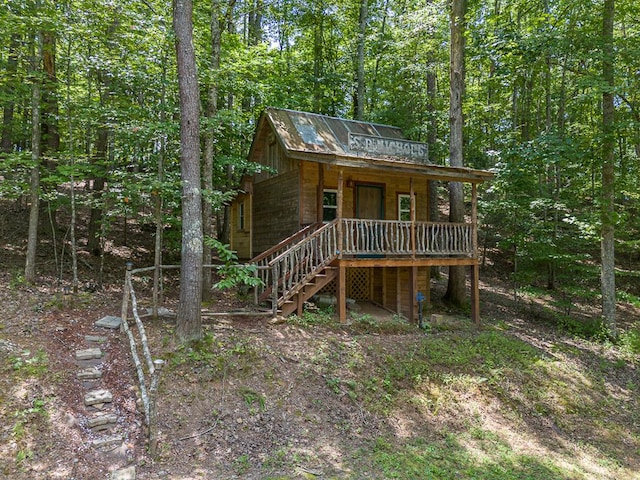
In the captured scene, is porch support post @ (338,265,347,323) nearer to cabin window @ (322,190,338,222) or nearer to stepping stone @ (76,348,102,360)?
cabin window @ (322,190,338,222)

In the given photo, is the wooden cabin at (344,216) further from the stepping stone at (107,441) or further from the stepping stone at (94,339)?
the stepping stone at (107,441)

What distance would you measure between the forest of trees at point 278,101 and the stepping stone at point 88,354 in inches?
123

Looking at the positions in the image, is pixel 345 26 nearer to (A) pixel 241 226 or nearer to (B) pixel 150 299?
(A) pixel 241 226

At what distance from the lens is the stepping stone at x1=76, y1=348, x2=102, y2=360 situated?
6531 mm

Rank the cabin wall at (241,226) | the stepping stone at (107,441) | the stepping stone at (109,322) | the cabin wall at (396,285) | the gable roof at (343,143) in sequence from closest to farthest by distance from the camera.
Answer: the stepping stone at (107,441), the stepping stone at (109,322), the gable roof at (343,143), the cabin wall at (396,285), the cabin wall at (241,226)

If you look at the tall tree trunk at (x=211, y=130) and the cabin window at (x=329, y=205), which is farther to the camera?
the cabin window at (x=329, y=205)

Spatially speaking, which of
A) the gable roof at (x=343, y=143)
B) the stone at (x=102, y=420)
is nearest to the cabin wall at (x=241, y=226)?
the gable roof at (x=343, y=143)

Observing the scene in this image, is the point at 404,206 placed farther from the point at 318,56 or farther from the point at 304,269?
the point at 318,56

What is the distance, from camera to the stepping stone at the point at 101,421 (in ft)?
17.3

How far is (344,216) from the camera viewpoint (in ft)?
42.9

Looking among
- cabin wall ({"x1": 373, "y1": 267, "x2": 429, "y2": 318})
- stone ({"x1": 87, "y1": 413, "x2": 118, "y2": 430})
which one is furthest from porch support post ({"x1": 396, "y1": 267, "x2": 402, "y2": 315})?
stone ({"x1": 87, "y1": 413, "x2": 118, "y2": 430})

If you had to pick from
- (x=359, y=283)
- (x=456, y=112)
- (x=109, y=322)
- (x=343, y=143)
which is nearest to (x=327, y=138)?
(x=343, y=143)

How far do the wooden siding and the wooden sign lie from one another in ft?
6.85

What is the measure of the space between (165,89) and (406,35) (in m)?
10.8
